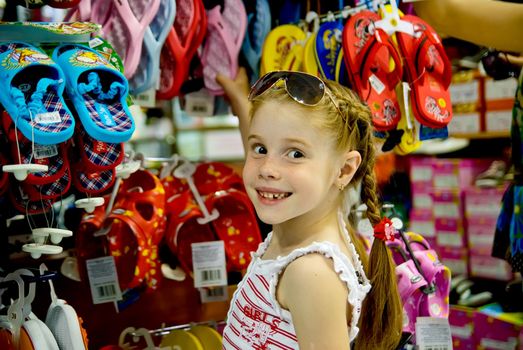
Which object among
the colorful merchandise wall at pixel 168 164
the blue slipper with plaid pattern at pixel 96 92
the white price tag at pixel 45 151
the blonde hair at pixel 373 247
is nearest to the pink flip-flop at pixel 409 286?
the colorful merchandise wall at pixel 168 164

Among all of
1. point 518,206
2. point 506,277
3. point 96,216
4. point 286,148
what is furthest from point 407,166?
point 286,148

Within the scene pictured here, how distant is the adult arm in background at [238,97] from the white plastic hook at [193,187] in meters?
0.19

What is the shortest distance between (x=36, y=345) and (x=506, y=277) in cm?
237

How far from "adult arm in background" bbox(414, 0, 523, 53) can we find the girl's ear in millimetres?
776

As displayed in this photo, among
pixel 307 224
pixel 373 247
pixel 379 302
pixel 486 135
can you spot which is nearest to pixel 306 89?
pixel 307 224

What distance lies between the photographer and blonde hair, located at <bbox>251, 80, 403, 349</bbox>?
4.45 ft

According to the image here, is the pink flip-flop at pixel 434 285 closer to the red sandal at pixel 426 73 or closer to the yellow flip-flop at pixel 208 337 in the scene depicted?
the red sandal at pixel 426 73

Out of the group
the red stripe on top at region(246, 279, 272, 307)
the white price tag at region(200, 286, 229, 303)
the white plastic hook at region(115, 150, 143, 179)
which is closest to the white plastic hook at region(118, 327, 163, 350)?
the white price tag at region(200, 286, 229, 303)

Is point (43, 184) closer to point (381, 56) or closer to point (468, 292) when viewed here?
point (381, 56)

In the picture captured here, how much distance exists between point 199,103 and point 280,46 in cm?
30

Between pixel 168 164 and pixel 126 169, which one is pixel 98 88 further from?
pixel 168 164

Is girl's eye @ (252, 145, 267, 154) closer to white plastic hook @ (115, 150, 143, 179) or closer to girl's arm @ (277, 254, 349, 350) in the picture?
girl's arm @ (277, 254, 349, 350)

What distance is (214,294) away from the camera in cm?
209

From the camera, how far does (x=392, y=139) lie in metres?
1.96
